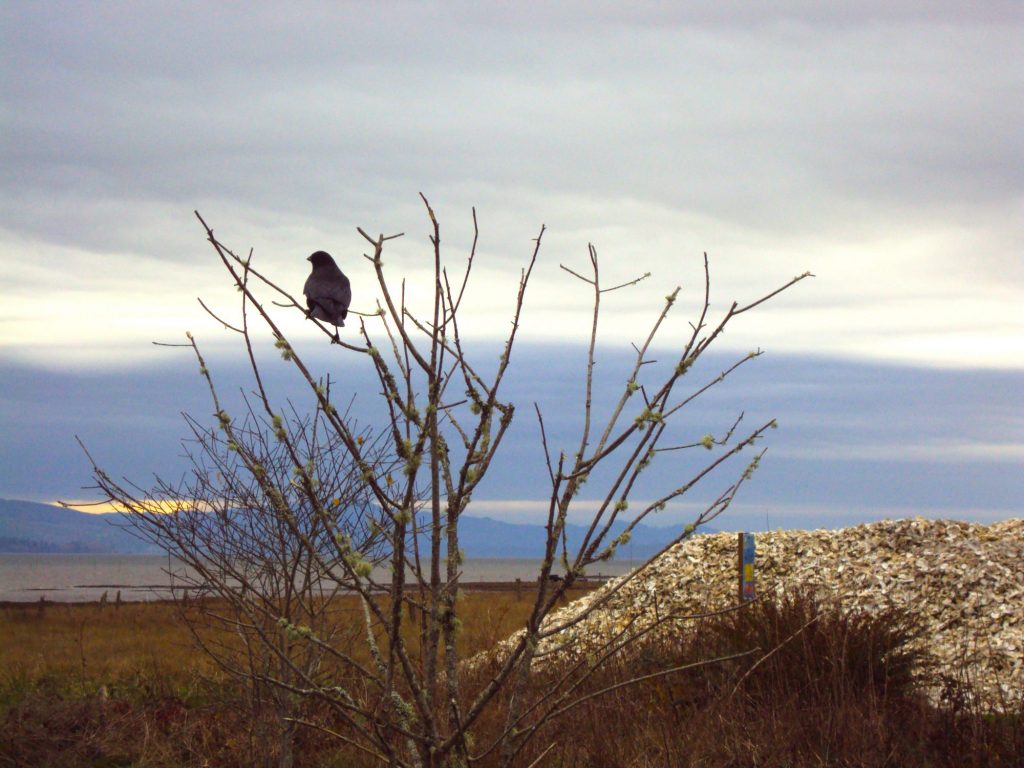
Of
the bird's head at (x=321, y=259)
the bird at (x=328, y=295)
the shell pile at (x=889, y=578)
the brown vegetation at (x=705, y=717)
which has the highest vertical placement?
the bird's head at (x=321, y=259)

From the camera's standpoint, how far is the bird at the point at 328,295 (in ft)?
10.2

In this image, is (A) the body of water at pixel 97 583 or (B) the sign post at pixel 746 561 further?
(A) the body of water at pixel 97 583

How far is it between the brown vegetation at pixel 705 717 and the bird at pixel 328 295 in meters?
1.86

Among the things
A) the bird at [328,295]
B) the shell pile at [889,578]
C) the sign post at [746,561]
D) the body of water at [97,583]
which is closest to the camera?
the bird at [328,295]

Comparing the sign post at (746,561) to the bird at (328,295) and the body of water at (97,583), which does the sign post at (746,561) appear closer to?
the body of water at (97,583)

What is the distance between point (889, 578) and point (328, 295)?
450 inches

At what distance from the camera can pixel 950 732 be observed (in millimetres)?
5828

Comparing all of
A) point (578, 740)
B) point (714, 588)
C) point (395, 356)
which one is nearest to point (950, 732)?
point (578, 740)

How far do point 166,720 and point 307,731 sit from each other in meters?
1.69

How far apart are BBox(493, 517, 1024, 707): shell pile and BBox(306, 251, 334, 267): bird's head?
7.68 metres

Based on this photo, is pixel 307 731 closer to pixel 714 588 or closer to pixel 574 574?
pixel 574 574

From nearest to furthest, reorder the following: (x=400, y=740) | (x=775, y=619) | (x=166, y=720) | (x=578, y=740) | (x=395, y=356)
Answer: (x=395, y=356), (x=400, y=740), (x=578, y=740), (x=775, y=619), (x=166, y=720)

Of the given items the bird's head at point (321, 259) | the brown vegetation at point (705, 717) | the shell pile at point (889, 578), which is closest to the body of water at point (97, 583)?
the shell pile at point (889, 578)

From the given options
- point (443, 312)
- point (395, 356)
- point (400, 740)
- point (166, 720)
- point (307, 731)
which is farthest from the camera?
point (166, 720)
